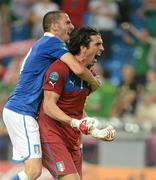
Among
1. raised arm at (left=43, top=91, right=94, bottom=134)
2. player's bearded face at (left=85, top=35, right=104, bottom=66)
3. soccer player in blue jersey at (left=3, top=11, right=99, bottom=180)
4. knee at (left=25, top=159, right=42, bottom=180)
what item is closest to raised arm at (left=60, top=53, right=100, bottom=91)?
soccer player in blue jersey at (left=3, top=11, right=99, bottom=180)

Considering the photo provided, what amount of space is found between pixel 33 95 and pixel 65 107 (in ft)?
1.03

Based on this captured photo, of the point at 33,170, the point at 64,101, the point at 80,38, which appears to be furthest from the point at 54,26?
the point at 33,170

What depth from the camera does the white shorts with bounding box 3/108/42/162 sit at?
24.4 feet

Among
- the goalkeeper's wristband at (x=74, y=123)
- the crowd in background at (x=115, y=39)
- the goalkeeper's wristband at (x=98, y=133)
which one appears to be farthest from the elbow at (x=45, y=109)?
the crowd in background at (x=115, y=39)

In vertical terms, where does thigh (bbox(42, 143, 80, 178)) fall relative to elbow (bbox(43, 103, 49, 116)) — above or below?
below

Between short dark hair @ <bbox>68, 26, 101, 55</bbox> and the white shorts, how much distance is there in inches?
30.3

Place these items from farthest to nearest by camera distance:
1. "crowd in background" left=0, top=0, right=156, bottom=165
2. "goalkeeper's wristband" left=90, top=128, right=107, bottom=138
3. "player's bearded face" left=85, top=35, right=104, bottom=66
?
"crowd in background" left=0, top=0, right=156, bottom=165 → "player's bearded face" left=85, top=35, right=104, bottom=66 → "goalkeeper's wristband" left=90, top=128, right=107, bottom=138

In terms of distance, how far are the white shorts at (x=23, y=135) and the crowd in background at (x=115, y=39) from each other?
17.2 feet

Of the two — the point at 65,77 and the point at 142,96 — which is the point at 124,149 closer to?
the point at 142,96

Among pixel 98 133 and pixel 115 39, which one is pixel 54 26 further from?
pixel 115 39

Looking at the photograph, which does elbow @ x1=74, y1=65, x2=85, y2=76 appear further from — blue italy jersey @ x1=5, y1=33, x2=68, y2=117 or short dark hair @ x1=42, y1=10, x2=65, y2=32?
short dark hair @ x1=42, y1=10, x2=65, y2=32

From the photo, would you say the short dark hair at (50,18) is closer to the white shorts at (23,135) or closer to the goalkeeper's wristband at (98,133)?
the white shorts at (23,135)

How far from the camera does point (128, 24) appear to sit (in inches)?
617

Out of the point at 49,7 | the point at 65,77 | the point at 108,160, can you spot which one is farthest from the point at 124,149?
the point at 65,77
